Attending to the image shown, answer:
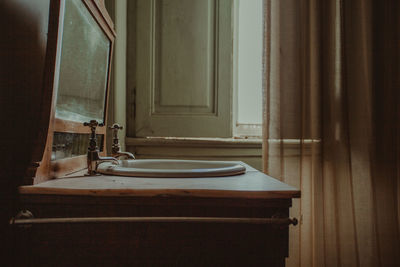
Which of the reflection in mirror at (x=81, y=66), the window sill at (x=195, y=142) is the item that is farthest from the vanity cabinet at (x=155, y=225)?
the window sill at (x=195, y=142)

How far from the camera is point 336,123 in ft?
3.91

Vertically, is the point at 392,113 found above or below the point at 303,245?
above

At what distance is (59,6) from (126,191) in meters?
0.37

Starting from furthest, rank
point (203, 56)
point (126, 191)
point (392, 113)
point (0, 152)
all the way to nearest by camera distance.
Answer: point (203, 56)
point (392, 113)
point (0, 152)
point (126, 191)

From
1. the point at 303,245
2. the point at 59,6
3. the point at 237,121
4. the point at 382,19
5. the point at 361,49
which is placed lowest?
the point at 303,245

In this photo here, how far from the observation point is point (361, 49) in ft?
3.86

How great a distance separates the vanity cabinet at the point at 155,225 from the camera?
549 mm

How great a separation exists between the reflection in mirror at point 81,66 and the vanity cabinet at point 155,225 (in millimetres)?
212

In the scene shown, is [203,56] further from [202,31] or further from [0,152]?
[0,152]

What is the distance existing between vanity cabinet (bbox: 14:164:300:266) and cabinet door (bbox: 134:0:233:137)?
89 cm

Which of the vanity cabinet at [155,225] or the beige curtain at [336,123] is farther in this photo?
the beige curtain at [336,123]

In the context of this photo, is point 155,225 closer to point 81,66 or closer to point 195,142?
point 81,66

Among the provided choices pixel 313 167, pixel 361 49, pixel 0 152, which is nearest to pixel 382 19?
pixel 361 49

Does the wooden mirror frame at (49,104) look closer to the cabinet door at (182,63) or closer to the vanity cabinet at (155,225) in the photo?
the vanity cabinet at (155,225)
